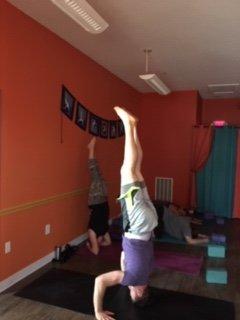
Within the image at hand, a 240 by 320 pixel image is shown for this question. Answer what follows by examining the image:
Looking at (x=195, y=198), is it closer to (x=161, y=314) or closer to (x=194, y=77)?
(x=194, y=77)

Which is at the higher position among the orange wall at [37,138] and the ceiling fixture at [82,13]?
the ceiling fixture at [82,13]

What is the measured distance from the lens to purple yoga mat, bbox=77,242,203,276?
12.2 ft

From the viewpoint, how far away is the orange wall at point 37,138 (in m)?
3.06

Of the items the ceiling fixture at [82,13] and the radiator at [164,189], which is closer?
the ceiling fixture at [82,13]

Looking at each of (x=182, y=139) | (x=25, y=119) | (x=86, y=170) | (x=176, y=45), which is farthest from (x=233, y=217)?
(x=25, y=119)

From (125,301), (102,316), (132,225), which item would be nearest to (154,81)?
(132,225)

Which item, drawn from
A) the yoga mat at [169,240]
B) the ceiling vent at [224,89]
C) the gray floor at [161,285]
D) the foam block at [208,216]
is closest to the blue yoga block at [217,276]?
the gray floor at [161,285]

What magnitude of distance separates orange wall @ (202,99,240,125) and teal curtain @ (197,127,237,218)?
0.69 m

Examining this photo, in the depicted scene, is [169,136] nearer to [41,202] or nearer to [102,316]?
[41,202]

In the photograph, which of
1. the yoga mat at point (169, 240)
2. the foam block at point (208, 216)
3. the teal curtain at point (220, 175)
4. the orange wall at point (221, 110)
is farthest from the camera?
the orange wall at point (221, 110)

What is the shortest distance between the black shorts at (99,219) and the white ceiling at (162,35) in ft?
6.70

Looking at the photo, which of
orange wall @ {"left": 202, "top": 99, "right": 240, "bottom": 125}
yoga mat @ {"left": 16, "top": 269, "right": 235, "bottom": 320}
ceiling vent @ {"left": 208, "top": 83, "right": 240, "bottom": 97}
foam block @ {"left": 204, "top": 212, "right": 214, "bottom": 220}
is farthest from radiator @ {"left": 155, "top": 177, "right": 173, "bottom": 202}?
yoga mat @ {"left": 16, "top": 269, "right": 235, "bottom": 320}

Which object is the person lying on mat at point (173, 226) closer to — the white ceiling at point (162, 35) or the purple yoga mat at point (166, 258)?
the purple yoga mat at point (166, 258)

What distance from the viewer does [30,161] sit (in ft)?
11.1
